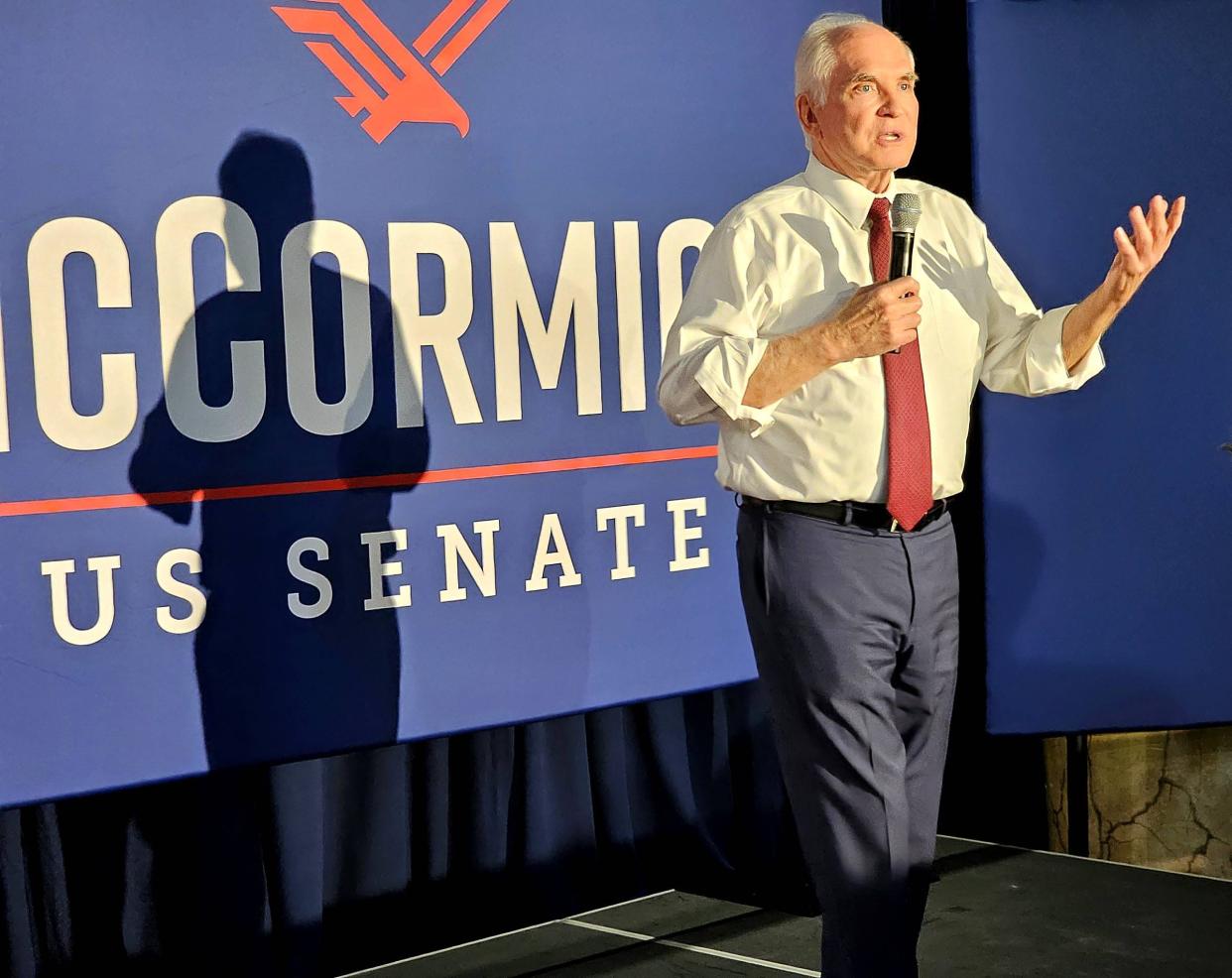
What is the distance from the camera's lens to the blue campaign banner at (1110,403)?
10.8 feet

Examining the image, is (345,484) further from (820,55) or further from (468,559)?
(820,55)

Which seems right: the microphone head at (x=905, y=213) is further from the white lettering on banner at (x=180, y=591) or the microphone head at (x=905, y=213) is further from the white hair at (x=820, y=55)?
the white lettering on banner at (x=180, y=591)

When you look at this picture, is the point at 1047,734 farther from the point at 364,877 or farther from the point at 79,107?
the point at 79,107

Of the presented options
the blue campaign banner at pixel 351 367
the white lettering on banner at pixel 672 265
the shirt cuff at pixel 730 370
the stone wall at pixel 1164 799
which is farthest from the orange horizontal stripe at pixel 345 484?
the stone wall at pixel 1164 799

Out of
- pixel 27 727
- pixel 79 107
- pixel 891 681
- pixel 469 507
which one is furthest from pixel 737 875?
pixel 79 107

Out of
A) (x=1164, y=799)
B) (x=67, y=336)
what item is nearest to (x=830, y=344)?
(x=67, y=336)

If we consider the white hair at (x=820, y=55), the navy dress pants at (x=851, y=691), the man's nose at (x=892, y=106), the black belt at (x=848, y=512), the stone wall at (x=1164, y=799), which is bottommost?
the stone wall at (x=1164, y=799)

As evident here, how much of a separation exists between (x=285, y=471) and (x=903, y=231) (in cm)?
113

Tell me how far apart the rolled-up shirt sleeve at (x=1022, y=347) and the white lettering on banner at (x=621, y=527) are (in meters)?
0.82

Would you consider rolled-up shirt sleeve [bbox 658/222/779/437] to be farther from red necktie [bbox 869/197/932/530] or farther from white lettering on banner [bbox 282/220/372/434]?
white lettering on banner [bbox 282/220/372/434]

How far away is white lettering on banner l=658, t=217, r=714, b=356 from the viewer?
3.06 metres

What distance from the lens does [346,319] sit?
2.68 m

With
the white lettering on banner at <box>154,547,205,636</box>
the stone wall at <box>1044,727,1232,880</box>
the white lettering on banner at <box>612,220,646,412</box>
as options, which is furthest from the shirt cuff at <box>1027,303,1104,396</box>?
the stone wall at <box>1044,727,1232,880</box>

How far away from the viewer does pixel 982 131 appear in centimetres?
329
